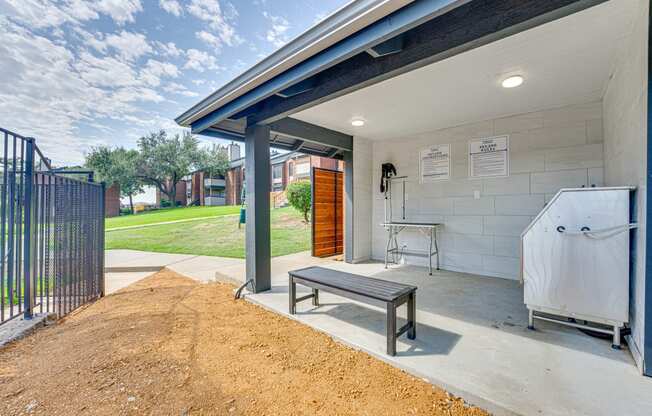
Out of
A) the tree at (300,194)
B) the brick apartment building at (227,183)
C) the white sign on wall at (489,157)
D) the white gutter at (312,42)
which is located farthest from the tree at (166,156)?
the white sign on wall at (489,157)

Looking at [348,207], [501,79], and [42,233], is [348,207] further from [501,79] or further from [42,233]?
[42,233]

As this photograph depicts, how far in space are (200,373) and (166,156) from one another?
2743 cm

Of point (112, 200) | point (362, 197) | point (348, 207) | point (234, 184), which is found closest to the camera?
point (348, 207)

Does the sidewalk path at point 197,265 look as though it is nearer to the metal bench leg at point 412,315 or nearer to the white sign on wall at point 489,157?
the metal bench leg at point 412,315

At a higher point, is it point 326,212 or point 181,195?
point 181,195

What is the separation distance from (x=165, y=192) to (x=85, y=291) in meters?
27.2

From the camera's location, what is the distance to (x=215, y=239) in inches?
358

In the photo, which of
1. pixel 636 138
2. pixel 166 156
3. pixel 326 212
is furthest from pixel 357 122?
pixel 166 156

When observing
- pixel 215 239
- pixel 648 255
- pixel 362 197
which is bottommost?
pixel 215 239

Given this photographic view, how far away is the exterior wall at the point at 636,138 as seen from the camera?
1.65 m

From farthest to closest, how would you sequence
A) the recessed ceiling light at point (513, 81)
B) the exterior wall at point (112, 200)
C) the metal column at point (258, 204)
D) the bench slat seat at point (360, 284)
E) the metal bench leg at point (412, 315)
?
the exterior wall at point (112, 200) → the metal column at point (258, 204) → the recessed ceiling light at point (513, 81) → the metal bench leg at point (412, 315) → the bench slat seat at point (360, 284)

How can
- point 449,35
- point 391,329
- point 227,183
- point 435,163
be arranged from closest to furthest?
point 449,35, point 391,329, point 435,163, point 227,183

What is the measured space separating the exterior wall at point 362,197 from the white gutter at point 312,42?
9.97ft

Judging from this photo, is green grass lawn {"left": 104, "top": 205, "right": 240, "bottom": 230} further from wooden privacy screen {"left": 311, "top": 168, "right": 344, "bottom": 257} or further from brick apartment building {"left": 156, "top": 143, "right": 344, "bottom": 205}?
wooden privacy screen {"left": 311, "top": 168, "right": 344, "bottom": 257}
